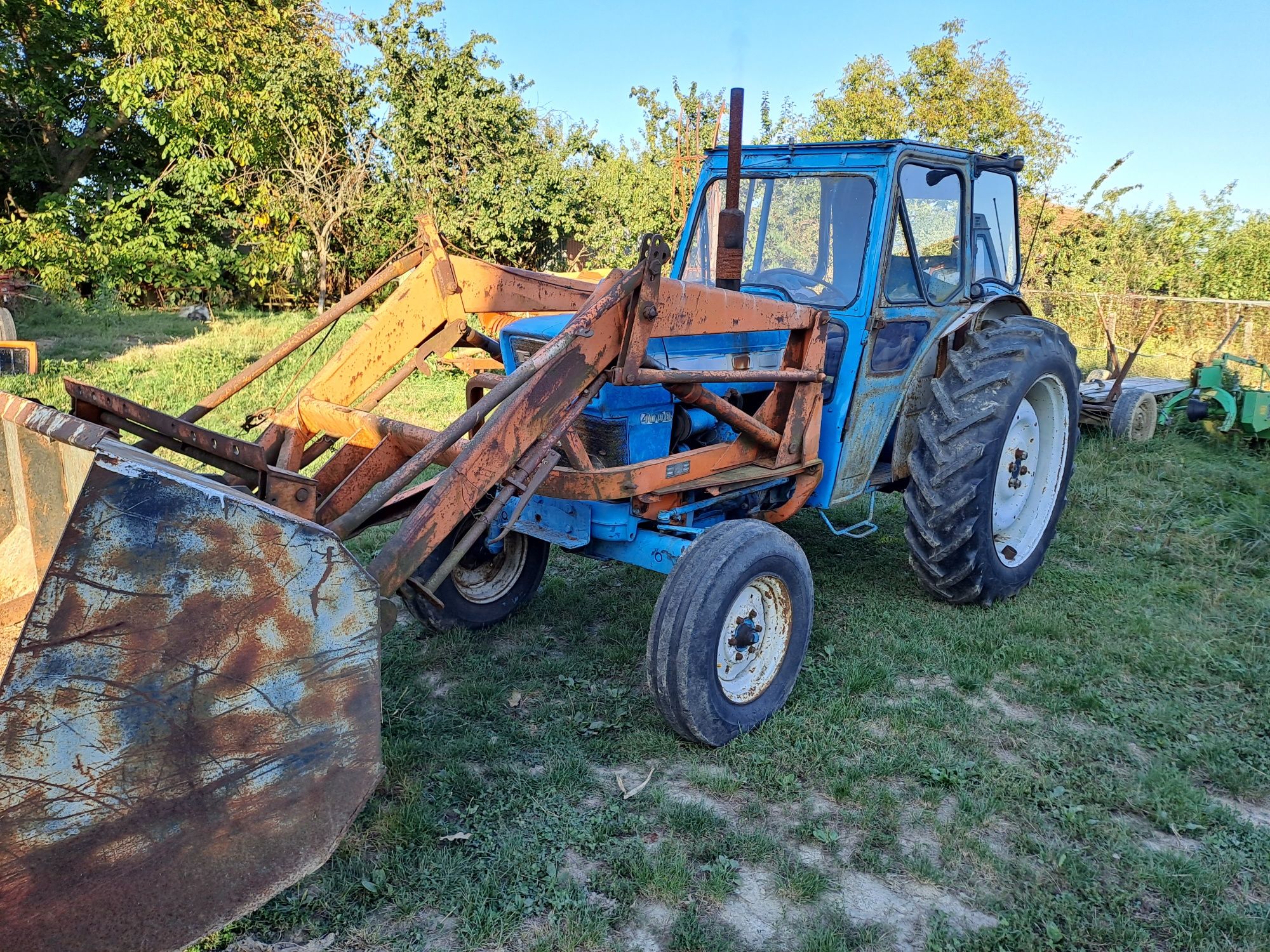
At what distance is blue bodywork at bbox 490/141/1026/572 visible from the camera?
12.8ft

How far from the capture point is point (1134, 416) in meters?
7.99

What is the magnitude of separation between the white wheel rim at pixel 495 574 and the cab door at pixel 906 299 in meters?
1.62

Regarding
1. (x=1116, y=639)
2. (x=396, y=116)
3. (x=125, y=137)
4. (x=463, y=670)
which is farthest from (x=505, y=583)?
(x=125, y=137)

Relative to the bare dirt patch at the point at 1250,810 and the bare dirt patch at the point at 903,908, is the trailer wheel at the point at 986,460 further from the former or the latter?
the bare dirt patch at the point at 903,908

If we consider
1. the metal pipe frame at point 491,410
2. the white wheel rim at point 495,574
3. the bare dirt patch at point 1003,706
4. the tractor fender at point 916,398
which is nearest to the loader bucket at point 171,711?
the metal pipe frame at point 491,410

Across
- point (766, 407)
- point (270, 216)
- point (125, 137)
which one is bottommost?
point (766, 407)

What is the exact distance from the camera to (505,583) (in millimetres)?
4637

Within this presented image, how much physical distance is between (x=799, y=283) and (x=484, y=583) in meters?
2.18

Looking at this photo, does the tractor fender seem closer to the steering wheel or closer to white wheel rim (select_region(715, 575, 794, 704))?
the steering wheel

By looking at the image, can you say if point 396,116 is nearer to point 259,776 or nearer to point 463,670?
point 463,670

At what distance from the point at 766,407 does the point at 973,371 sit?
1215 mm

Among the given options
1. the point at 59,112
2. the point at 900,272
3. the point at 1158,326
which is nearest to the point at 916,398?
the point at 900,272

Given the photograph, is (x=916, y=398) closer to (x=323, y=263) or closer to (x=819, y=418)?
(x=819, y=418)

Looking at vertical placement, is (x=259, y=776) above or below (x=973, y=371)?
below
